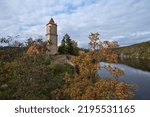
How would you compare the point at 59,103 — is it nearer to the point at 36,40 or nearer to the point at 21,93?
the point at 21,93

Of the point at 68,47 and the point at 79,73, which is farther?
the point at 68,47

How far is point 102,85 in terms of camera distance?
422 inches

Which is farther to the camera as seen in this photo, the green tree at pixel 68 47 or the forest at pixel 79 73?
the green tree at pixel 68 47

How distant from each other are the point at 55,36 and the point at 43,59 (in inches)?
2230

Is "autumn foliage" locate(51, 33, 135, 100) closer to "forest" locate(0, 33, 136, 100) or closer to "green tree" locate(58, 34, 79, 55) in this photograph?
"forest" locate(0, 33, 136, 100)

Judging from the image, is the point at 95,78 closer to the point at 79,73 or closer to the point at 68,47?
the point at 79,73

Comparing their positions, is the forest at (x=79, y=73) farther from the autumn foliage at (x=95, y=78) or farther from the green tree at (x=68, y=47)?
the green tree at (x=68, y=47)

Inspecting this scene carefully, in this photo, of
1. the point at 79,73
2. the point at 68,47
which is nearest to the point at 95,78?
the point at 79,73

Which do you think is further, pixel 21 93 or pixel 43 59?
pixel 43 59

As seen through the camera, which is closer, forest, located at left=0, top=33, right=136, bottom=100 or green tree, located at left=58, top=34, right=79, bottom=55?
forest, located at left=0, top=33, right=136, bottom=100

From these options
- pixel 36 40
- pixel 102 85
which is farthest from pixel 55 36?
pixel 102 85

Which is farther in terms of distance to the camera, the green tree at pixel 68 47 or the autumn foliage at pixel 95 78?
the green tree at pixel 68 47

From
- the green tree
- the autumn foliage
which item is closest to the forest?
the autumn foliage

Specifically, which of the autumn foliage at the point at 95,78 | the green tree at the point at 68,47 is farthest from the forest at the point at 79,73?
the green tree at the point at 68,47
